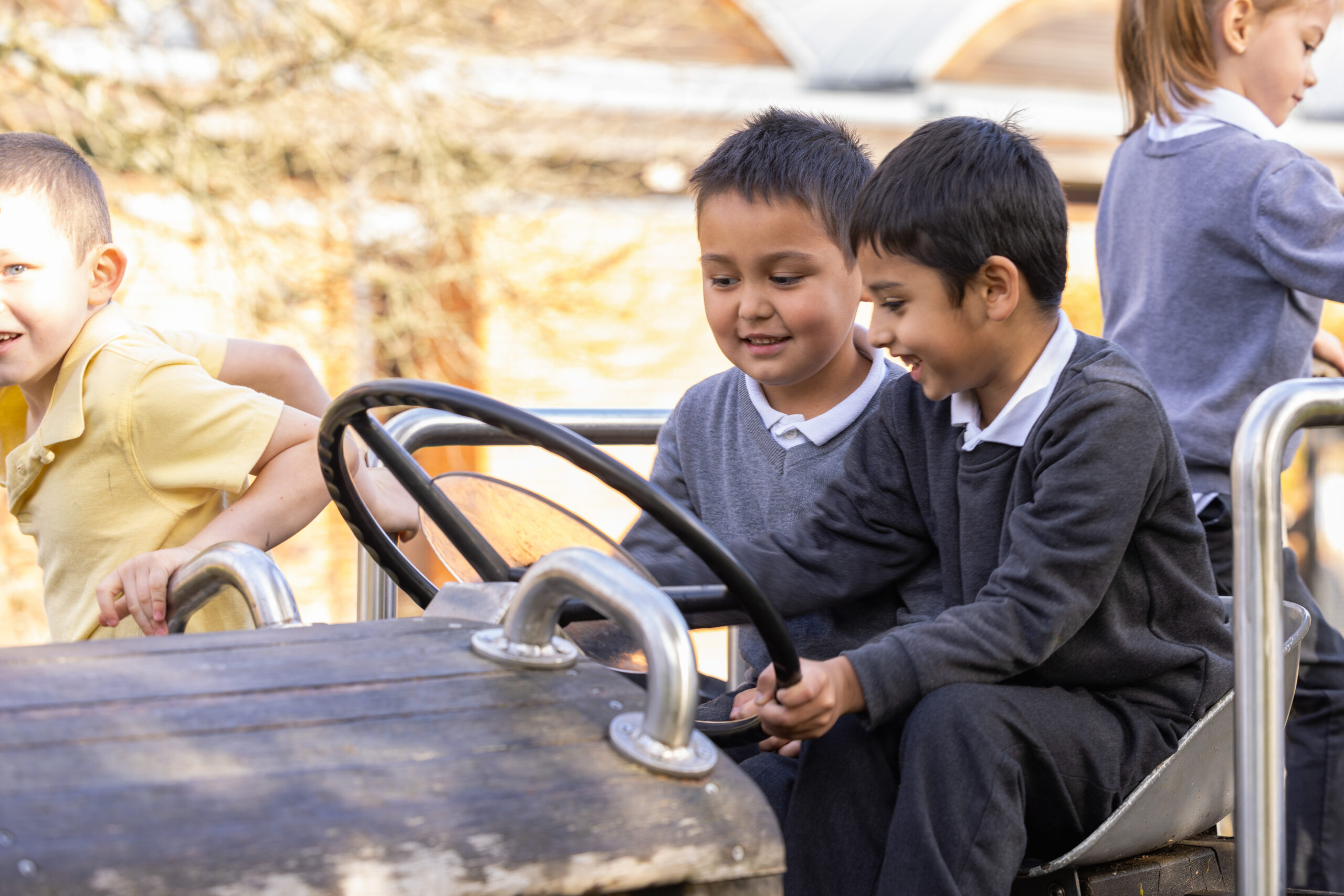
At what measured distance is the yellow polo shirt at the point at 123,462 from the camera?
5.77 ft

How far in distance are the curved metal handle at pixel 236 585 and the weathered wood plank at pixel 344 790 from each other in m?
0.29

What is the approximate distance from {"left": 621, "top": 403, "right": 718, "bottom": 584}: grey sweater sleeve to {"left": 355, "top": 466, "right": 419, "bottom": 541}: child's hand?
0.96ft

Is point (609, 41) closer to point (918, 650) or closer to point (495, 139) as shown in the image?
point (495, 139)

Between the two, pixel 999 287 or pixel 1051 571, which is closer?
pixel 1051 571

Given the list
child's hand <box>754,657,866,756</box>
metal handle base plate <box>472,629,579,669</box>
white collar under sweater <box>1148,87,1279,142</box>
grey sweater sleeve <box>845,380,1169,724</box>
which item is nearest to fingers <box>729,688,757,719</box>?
child's hand <box>754,657,866,756</box>

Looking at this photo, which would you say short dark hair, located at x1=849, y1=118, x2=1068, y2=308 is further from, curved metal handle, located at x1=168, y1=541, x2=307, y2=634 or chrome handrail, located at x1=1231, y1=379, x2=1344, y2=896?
curved metal handle, located at x1=168, y1=541, x2=307, y2=634

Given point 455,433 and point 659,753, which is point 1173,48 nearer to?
point 455,433

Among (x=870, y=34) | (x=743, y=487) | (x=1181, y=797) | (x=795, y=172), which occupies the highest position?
(x=870, y=34)

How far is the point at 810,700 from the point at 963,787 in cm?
18

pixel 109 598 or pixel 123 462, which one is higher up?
pixel 123 462

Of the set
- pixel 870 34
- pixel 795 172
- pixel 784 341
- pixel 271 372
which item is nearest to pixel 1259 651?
pixel 784 341

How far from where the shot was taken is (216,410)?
1.75m

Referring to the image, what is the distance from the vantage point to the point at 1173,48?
2.28m

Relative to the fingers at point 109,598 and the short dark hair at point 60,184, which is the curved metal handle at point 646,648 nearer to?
the fingers at point 109,598
